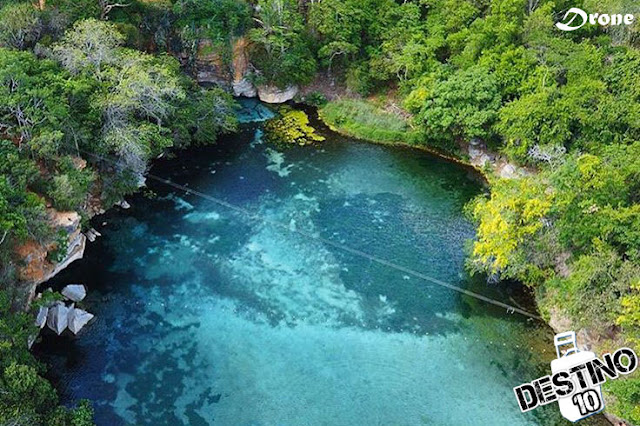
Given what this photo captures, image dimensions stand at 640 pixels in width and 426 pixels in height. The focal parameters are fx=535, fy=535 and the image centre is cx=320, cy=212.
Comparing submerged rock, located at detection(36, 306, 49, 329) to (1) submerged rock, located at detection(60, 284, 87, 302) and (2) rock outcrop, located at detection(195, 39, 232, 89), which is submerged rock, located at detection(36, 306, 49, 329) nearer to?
(1) submerged rock, located at detection(60, 284, 87, 302)

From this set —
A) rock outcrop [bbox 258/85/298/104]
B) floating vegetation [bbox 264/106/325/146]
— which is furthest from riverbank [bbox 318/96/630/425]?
rock outcrop [bbox 258/85/298/104]

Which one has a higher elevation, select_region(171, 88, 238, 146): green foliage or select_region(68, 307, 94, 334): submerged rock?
select_region(171, 88, 238, 146): green foliage

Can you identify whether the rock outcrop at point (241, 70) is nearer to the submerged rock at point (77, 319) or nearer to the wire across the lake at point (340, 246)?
the wire across the lake at point (340, 246)

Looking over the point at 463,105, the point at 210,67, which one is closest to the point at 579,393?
the point at 463,105

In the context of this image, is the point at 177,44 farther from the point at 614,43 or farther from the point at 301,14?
the point at 614,43

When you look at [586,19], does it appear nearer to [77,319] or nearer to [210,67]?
[210,67]

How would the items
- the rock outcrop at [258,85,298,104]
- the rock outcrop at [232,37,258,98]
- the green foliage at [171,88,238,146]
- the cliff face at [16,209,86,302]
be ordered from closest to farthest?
the cliff face at [16,209,86,302] < the green foliage at [171,88,238,146] < the rock outcrop at [232,37,258,98] < the rock outcrop at [258,85,298,104]
